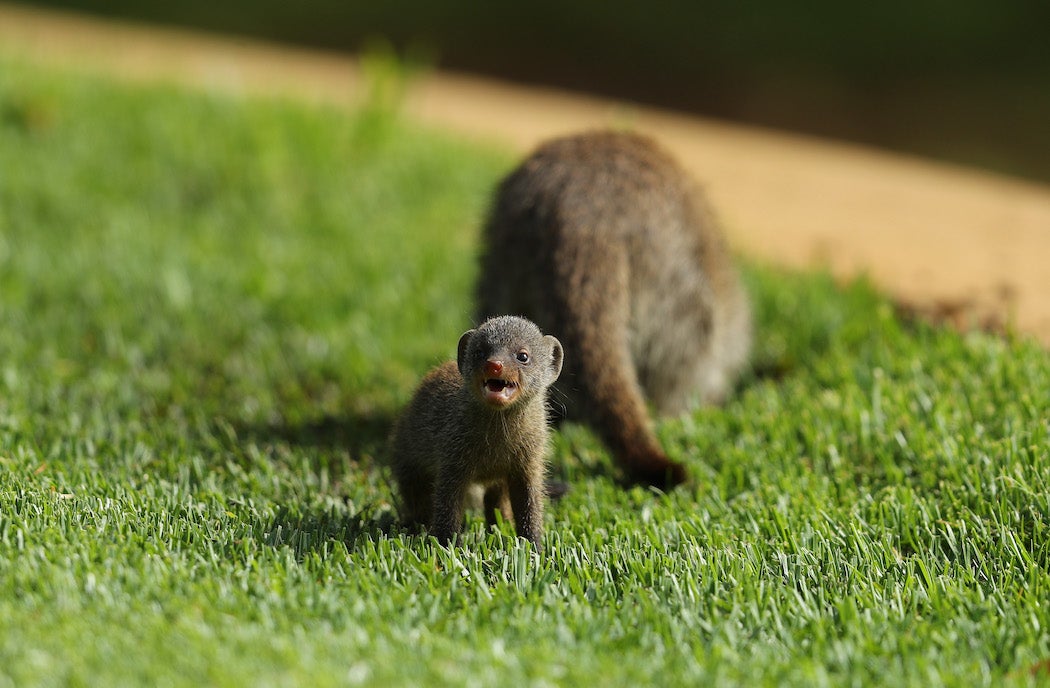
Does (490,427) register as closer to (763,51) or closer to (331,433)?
(331,433)

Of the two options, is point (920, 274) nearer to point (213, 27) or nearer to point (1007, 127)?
point (1007, 127)

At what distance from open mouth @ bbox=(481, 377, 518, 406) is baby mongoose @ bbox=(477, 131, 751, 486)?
0.82 metres

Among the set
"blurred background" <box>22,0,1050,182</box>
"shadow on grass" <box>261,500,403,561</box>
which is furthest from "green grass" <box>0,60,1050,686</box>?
"blurred background" <box>22,0,1050,182</box>

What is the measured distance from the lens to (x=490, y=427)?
12.6 feet

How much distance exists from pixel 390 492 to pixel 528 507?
67cm

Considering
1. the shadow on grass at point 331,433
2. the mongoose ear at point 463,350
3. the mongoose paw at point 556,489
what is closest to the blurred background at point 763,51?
the shadow on grass at point 331,433

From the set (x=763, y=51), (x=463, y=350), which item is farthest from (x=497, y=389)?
(x=763, y=51)

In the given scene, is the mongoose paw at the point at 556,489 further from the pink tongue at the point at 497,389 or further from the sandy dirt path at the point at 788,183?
the sandy dirt path at the point at 788,183

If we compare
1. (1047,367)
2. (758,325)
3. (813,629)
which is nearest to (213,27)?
(758,325)

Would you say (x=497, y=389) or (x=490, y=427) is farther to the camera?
(x=490, y=427)

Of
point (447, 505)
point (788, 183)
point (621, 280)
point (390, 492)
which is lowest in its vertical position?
point (390, 492)

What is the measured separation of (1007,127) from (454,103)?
7679mm

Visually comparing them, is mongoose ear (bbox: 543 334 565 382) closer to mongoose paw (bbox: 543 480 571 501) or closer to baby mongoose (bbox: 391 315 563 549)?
baby mongoose (bbox: 391 315 563 549)

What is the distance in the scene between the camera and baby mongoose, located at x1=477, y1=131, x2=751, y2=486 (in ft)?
15.2
